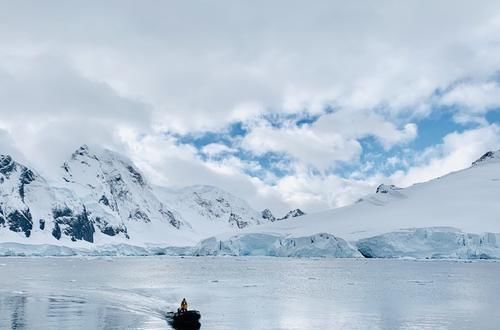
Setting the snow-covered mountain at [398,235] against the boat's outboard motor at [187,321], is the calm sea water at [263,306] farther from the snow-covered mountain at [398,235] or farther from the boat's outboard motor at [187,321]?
the snow-covered mountain at [398,235]

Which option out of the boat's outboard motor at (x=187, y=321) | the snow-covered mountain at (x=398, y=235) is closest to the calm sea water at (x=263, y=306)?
the boat's outboard motor at (x=187, y=321)

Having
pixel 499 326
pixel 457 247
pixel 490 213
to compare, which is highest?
pixel 490 213

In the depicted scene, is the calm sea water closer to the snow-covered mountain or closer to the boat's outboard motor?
the boat's outboard motor

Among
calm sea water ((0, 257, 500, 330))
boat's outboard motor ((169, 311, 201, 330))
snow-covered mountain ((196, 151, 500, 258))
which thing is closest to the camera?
boat's outboard motor ((169, 311, 201, 330))

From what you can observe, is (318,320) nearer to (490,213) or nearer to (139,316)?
(139,316)

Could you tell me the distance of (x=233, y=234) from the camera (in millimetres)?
196500

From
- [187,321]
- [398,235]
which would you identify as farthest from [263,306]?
[398,235]

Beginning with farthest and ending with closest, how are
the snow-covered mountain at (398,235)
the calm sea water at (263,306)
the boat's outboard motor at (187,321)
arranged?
the snow-covered mountain at (398,235)
the calm sea water at (263,306)
the boat's outboard motor at (187,321)

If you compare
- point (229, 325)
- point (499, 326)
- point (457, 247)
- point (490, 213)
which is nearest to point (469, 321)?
point (499, 326)

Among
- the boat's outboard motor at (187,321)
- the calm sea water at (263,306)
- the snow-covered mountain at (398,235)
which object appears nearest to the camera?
the boat's outboard motor at (187,321)

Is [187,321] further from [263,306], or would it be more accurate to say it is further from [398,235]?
[398,235]

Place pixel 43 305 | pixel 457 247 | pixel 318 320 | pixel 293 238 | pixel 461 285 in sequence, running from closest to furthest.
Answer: pixel 318 320 < pixel 43 305 < pixel 461 285 < pixel 457 247 < pixel 293 238

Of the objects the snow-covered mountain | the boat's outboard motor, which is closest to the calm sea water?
the boat's outboard motor

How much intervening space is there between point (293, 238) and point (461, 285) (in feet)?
308
